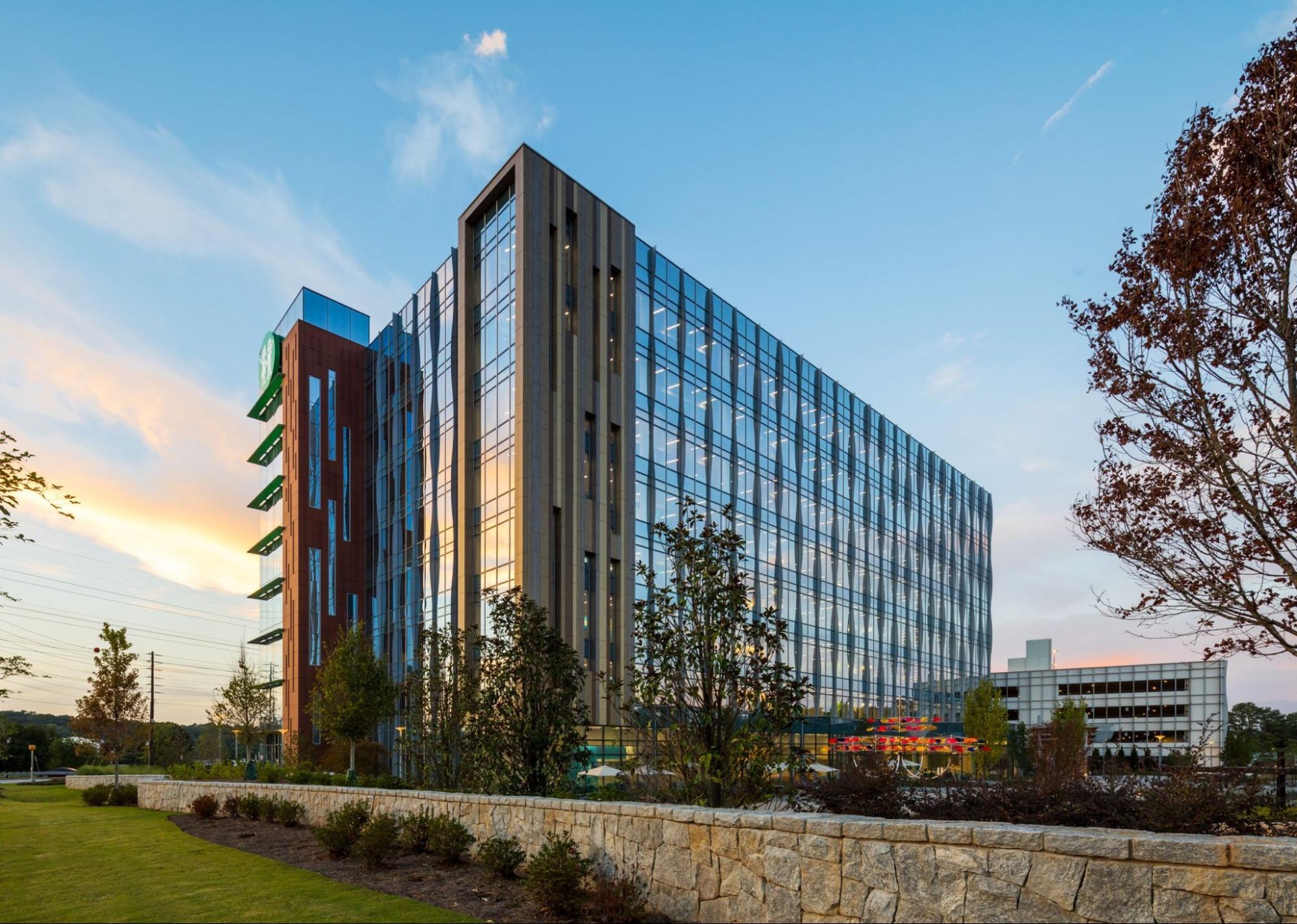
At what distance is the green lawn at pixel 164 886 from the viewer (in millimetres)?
10633

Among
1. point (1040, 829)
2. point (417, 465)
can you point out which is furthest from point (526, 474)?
point (1040, 829)

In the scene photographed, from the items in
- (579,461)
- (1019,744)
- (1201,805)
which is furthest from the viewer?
(1019,744)

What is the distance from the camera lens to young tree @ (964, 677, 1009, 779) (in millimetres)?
53875

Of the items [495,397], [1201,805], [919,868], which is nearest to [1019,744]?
[495,397]

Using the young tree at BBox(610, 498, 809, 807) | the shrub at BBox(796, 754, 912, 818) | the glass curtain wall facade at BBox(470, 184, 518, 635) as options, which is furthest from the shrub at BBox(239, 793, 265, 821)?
the shrub at BBox(796, 754, 912, 818)

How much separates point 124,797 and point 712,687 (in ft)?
93.9

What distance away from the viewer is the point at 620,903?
9.40 metres

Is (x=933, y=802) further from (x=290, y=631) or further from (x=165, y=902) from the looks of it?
(x=290, y=631)

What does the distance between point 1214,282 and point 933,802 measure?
29.8 feet

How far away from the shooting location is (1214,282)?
968 cm

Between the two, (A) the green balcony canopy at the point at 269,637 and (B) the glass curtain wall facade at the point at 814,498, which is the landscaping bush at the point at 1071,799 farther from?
(A) the green balcony canopy at the point at 269,637

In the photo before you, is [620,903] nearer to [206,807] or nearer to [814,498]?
[206,807]

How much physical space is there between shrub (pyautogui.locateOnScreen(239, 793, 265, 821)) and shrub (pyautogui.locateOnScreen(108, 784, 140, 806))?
34.5 feet

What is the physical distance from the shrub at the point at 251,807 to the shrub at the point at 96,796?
11.7 metres
